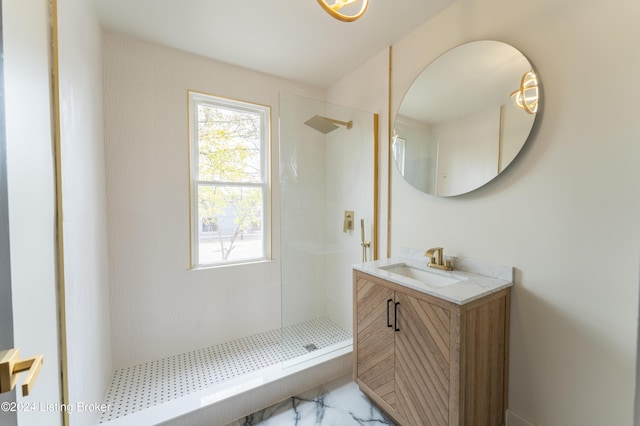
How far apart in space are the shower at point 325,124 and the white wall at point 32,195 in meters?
1.67

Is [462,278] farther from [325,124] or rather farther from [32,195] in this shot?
[32,195]

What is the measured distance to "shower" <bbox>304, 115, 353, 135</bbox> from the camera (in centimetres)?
231

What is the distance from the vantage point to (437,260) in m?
1.70

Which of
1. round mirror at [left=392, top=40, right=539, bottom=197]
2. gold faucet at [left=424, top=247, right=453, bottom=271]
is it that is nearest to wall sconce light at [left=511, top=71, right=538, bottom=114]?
round mirror at [left=392, top=40, right=539, bottom=197]

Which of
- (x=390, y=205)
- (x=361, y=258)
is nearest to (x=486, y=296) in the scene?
(x=390, y=205)

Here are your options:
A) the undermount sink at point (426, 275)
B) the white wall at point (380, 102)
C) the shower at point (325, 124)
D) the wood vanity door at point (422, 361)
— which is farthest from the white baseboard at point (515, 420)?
the shower at point (325, 124)

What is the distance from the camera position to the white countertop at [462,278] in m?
1.22

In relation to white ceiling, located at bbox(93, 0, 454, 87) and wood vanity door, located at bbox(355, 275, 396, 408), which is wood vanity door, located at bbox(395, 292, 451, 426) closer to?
wood vanity door, located at bbox(355, 275, 396, 408)

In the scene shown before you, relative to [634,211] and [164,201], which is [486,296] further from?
[164,201]

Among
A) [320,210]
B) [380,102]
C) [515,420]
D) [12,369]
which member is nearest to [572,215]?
[515,420]

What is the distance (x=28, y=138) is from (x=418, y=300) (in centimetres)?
172

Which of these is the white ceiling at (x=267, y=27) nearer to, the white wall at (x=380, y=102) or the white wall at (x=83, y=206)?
the white wall at (x=380, y=102)

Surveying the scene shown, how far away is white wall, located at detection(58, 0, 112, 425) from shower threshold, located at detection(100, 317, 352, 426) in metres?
0.21

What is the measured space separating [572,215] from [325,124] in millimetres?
1848
